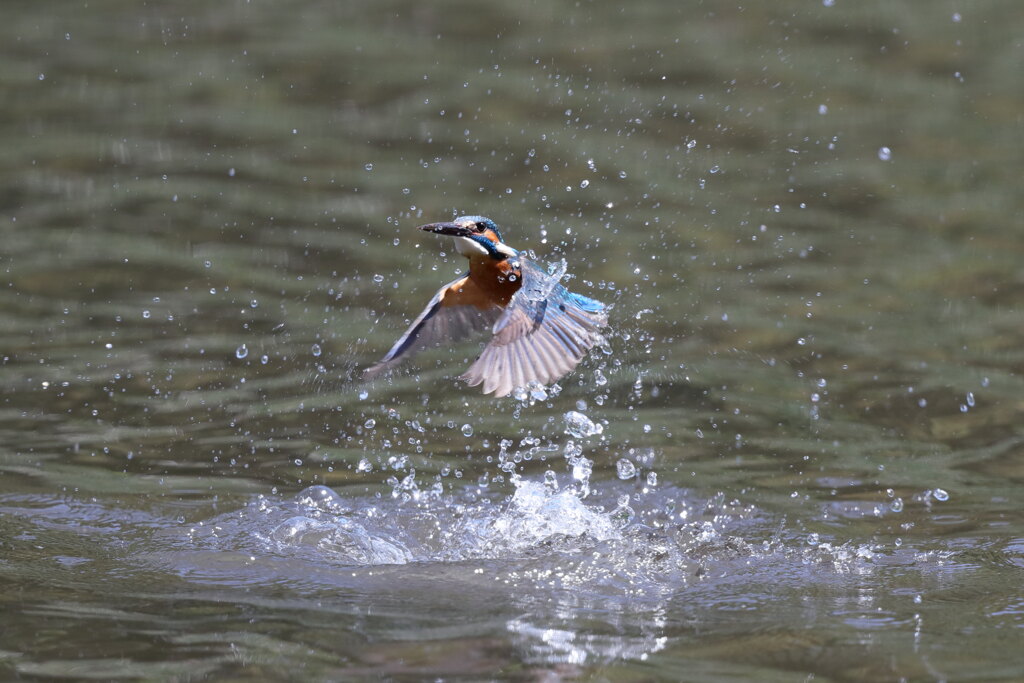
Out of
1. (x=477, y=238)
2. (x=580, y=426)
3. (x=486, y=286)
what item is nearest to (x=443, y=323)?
(x=486, y=286)

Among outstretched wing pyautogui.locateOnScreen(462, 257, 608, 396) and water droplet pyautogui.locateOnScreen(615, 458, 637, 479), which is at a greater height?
outstretched wing pyautogui.locateOnScreen(462, 257, 608, 396)

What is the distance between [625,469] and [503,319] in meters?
0.87

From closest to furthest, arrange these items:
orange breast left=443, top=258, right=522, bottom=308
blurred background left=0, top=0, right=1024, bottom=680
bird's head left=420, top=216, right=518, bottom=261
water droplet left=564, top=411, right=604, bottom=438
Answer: blurred background left=0, top=0, right=1024, bottom=680, bird's head left=420, top=216, right=518, bottom=261, orange breast left=443, top=258, right=522, bottom=308, water droplet left=564, top=411, right=604, bottom=438

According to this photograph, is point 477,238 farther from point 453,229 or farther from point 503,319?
point 503,319

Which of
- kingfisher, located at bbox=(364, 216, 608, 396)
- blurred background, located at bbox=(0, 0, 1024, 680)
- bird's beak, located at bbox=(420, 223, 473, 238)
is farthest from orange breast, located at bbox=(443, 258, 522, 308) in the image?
blurred background, located at bbox=(0, 0, 1024, 680)

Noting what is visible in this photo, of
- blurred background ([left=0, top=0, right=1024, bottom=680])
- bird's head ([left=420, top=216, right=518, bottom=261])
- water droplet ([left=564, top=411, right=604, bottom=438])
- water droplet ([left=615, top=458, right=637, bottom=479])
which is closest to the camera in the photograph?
blurred background ([left=0, top=0, right=1024, bottom=680])

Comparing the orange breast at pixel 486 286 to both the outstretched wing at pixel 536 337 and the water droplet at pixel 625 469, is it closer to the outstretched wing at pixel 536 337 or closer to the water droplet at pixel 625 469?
the outstretched wing at pixel 536 337

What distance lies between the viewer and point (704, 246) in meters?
7.62

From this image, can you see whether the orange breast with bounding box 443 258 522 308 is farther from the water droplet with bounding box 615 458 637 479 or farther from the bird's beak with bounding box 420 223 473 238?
the water droplet with bounding box 615 458 637 479

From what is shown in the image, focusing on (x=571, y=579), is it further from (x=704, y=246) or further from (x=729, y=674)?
(x=704, y=246)

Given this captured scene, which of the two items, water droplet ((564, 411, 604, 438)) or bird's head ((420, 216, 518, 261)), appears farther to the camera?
water droplet ((564, 411, 604, 438))

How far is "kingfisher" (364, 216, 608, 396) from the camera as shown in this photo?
483cm

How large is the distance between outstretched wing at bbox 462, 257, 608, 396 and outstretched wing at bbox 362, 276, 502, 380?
0.57 ft

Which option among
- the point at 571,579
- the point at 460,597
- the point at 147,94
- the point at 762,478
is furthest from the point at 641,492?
the point at 147,94
